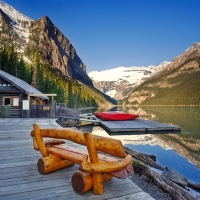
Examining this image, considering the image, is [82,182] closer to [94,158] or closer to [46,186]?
[94,158]

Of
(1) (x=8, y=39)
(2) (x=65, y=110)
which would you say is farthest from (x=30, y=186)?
(1) (x=8, y=39)

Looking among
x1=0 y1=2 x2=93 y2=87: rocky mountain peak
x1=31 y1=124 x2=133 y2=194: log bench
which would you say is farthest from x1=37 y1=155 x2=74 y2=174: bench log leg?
x1=0 y1=2 x2=93 y2=87: rocky mountain peak

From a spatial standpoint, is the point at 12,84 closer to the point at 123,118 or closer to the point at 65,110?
the point at 65,110

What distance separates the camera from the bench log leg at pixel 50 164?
4.19 meters

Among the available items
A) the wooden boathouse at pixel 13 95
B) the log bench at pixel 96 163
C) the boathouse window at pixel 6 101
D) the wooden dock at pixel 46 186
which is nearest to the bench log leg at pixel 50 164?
the wooden dock at pixel 46 186

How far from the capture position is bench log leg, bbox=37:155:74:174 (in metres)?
4.19

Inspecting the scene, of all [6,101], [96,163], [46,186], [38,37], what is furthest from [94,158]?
[38,37]

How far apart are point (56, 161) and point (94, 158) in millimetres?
1502

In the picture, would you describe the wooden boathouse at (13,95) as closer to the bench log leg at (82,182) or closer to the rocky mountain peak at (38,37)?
the bench log leg at (82,182)

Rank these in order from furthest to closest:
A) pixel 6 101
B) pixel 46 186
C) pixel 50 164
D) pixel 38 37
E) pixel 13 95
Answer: pixel 38 37 → pixel 6 101 → pixel 13 95 → pixel 50 164 → pixel 46 186

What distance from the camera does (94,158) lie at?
3254 mm

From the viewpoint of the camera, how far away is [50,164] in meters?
4.27

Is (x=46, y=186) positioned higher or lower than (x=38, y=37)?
lower

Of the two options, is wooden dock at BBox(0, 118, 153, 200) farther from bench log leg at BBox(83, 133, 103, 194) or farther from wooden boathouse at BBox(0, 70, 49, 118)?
wooden boathouse at BBox(0, 70, 49, 118)
